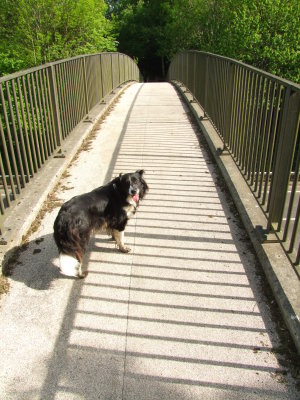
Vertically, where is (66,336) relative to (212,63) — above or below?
below

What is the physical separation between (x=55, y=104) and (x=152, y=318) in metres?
3.72

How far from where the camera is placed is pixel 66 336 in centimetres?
261

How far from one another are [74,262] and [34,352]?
2.54 feet

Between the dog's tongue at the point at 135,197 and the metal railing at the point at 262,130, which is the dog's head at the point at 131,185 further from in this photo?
the metal railing at the point at 262,130

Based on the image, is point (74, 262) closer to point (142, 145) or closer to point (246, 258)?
point (246, 258)

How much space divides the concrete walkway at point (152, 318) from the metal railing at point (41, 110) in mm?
779

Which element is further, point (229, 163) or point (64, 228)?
point (229, 163)

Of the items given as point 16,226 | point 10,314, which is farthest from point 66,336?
point 16,226

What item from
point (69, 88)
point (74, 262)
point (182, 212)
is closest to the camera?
point (74, 262)

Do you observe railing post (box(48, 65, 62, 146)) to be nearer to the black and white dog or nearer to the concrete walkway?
the concrete walkway

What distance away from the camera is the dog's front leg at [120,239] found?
3.49 metres

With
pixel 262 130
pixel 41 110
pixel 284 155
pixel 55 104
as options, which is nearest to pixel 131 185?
pixel 284 155

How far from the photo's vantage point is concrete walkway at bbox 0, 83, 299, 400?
2.26 meters

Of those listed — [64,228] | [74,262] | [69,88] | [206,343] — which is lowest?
[206,343]
